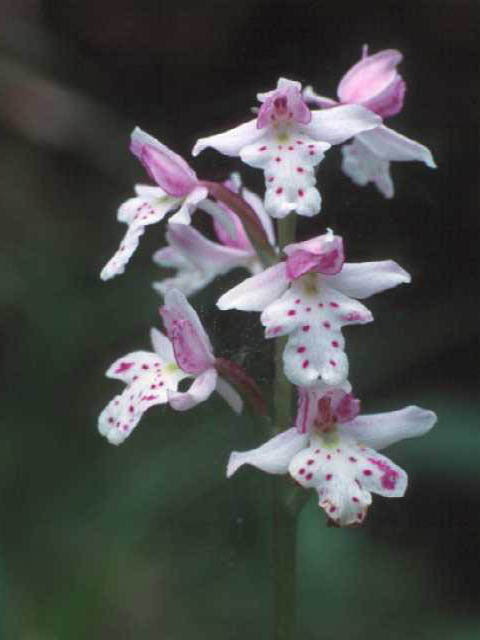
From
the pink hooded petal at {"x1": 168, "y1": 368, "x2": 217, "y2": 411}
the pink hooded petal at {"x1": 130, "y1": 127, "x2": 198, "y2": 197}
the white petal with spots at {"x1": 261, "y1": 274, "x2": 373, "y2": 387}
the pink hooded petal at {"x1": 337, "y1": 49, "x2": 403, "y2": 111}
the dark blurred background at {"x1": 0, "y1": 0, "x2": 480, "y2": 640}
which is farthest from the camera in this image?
the dark blurred background at {"x1": 0, "y1": 0, "x2": 480, "y2": 640}

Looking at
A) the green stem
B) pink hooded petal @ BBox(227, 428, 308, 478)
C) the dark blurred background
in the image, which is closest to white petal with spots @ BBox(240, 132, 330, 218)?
the green stem

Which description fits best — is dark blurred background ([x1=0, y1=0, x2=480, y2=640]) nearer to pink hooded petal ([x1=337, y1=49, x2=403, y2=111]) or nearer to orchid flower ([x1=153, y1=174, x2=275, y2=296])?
orchid flower ([x1=153, y1=174, x2=275, y2=296])

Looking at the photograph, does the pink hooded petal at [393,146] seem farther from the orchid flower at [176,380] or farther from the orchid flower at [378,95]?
the orchid flower at [176,380]

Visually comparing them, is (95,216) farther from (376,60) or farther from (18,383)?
(376,60)

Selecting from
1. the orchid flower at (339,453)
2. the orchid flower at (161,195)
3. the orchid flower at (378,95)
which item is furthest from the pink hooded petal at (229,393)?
the orchid flower at (378,95)

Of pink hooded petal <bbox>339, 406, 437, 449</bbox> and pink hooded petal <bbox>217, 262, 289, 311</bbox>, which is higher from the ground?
pink hooded petal <bbox>217, 262, 289, 311</bbox>

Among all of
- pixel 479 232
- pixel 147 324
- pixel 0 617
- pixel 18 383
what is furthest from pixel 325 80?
pixel 0 617
